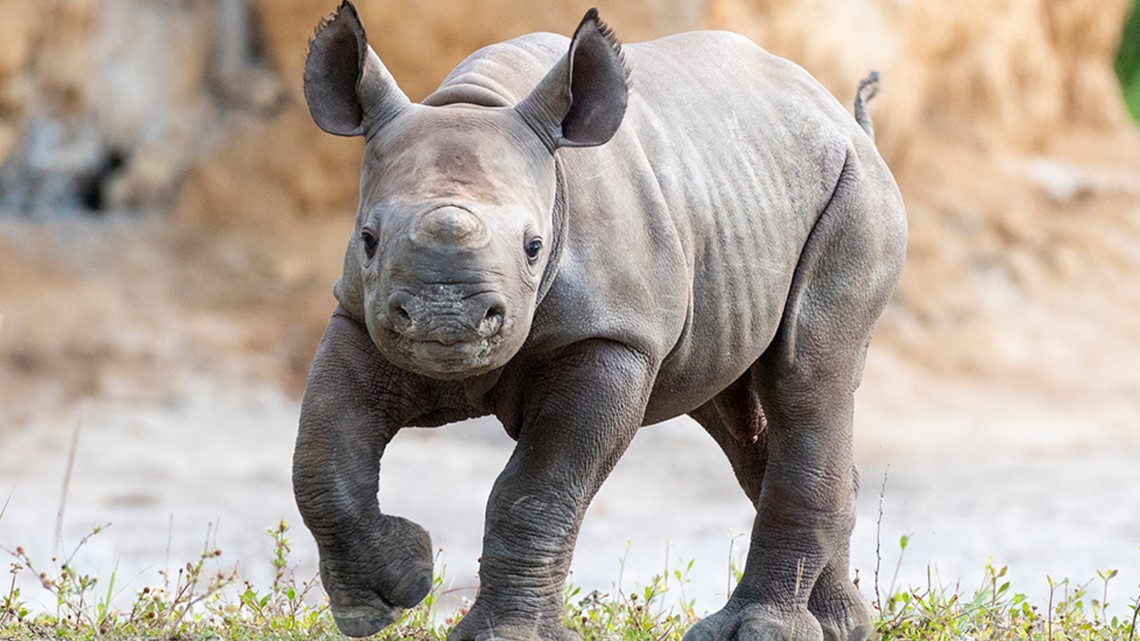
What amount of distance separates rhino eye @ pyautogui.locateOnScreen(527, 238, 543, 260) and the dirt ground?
23.2ft

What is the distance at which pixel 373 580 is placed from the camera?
4.38 m

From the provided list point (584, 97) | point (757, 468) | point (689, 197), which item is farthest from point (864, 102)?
point (584, 97)

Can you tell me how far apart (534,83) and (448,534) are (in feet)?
27.1

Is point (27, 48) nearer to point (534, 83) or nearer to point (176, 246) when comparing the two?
point (176, 246)

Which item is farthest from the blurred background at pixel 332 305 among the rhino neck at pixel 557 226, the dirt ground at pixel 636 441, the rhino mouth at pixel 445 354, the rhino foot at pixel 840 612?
the rhino mouth at pixel 445 354

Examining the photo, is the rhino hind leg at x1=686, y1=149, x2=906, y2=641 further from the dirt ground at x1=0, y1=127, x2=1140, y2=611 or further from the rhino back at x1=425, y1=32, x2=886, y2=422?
the dirt ground at x1=0, y1=127, x2=1140, y2=611

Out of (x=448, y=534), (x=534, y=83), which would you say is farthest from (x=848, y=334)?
(x=448, y=534)

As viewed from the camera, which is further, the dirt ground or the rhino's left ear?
the dirt ground

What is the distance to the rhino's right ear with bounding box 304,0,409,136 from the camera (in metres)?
4.15

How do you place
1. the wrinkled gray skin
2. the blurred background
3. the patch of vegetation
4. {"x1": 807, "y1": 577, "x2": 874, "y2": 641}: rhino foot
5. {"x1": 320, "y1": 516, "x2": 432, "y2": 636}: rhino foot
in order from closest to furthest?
1. the wrinkled gray skin
2. {"x1": 320, "y1": 516, "x2": 432, "y2": 636}: rhino foot
3. {"x1": 807, "y1": 577, "x2": 874, "y2": 641}: rhino foot
4. the blurred background
5. the patch of vegetation

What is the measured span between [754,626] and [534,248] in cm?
166

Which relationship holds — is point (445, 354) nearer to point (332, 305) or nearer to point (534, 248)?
point (534, 248)

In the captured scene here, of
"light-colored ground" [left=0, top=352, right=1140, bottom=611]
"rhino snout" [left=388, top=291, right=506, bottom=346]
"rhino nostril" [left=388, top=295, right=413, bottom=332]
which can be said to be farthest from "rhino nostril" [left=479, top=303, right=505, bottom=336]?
"light-colored ground" [left=0, top=352, right=1140, bottom=611]

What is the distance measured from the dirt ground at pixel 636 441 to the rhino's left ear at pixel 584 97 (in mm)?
6966
